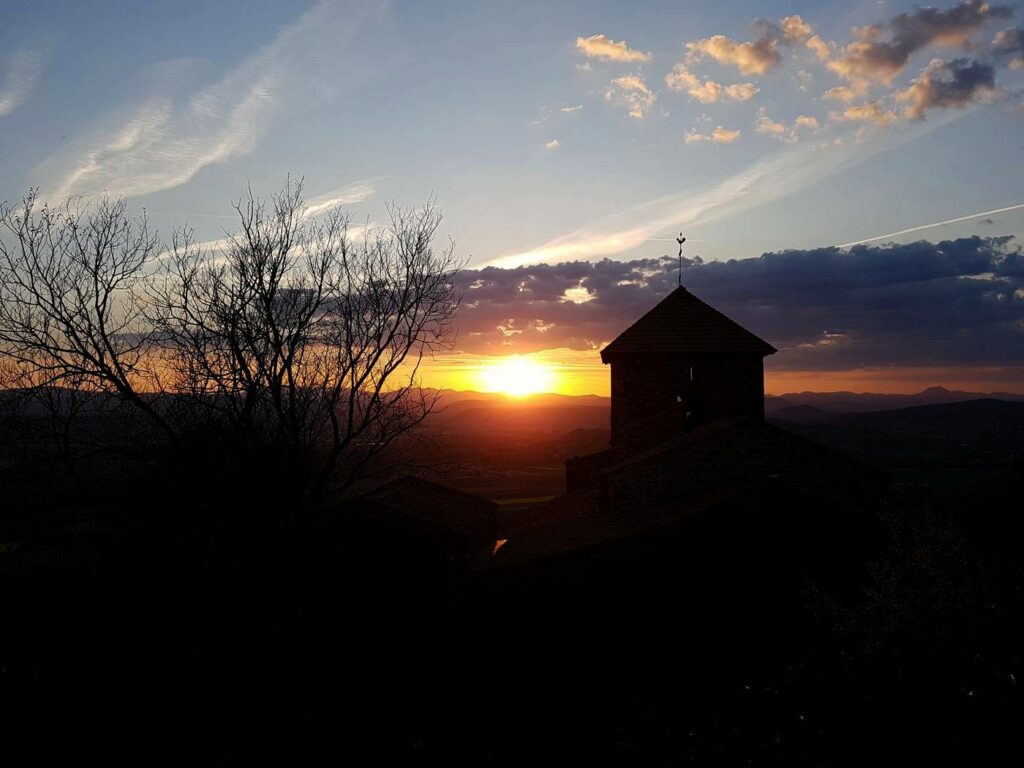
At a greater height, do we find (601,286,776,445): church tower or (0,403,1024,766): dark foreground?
(601,286,776,445): church tower

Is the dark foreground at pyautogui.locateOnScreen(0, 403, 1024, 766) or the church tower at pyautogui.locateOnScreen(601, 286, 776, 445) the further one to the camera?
the church tower at pyautogui.locateOnScreen(601, 286, 776, 445)

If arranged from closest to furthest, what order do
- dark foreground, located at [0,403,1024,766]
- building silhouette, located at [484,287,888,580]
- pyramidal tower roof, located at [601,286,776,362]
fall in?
dark foreground, located at [0,403,1024,766] < building silhouette, located at [484,287,888,580] < pyramidal tower roof, located at [601,286,776,362]

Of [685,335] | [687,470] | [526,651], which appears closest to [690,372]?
[685,335]

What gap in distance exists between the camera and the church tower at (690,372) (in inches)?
1033

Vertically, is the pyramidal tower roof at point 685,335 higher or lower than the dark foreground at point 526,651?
higher

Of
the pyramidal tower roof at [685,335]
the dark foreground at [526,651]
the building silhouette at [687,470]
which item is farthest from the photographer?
the pyramidal tower roof at [685,335]

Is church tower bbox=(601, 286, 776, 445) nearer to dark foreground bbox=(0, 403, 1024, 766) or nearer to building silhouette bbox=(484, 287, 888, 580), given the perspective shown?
building silhouette bbox=(484, 287, 888, 580)

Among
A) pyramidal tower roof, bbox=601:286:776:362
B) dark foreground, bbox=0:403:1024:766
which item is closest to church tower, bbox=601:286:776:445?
pyramidal tower roof, bbox=601:286:776:362

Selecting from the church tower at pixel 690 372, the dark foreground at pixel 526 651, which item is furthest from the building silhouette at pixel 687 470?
the dark foreground at pixel 526 651

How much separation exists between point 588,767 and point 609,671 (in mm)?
→ 3166

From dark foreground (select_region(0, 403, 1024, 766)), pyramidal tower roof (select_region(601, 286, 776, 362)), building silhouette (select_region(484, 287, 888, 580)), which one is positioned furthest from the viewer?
pyramidal tower roof (select_region(601, 286, 776, 362))

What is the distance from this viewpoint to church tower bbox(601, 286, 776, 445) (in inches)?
1033

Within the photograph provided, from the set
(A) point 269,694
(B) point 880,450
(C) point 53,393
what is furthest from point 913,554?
(B) point 880,450

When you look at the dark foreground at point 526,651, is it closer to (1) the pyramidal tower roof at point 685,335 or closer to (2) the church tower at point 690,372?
(2) the church tower at point 690,372
